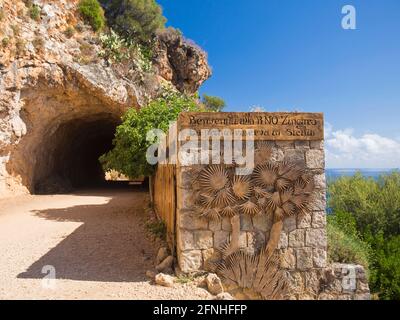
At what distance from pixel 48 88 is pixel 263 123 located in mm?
11262

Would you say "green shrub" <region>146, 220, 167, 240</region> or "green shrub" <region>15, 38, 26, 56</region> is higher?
"green shrub" <region>15, 38, 26, 56</region>

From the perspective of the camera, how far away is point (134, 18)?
729 inches

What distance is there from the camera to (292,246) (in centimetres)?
520

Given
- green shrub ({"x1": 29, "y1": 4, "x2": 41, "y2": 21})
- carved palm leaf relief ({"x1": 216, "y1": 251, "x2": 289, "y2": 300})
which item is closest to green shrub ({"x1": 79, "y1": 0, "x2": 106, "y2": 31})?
green shrub ({"x1": 29, "y1": 4, "x2": 41, "y2": 21})

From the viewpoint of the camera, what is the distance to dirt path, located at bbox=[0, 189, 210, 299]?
461 cm

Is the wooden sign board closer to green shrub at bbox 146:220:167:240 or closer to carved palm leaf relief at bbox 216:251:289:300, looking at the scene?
carved palm leaf relief at bbox 216:251:289:300

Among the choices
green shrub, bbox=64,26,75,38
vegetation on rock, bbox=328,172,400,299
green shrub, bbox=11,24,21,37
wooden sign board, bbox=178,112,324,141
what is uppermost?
green shrub, bbox=64,26,75,38

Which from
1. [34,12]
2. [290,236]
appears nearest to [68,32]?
[34,12]

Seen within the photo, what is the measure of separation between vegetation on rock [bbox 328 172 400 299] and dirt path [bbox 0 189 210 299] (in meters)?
3.59

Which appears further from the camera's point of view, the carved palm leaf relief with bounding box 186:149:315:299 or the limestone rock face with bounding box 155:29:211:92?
the limestone rock face with bounding box 155:29:211:92

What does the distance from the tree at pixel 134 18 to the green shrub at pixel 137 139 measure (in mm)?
9178
